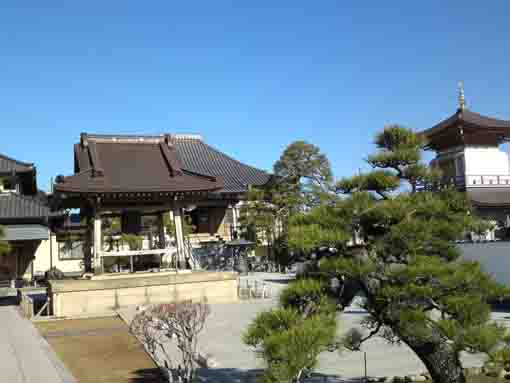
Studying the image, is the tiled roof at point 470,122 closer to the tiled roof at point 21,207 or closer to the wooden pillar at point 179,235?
the wooden pillar at point 179,235

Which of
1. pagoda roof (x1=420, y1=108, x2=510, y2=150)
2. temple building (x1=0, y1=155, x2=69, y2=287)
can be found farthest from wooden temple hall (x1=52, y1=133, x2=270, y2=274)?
pagoda roof (x1=420, y1=108, x2=510, y2=150)

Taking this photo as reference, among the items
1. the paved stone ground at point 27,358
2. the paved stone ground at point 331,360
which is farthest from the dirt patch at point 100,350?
the paved stone ground at point 331,360

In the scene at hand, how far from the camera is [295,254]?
5426mm

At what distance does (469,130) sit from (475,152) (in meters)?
1.19

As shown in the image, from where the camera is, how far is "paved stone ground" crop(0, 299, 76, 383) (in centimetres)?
940

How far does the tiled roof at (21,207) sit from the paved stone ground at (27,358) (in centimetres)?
1345

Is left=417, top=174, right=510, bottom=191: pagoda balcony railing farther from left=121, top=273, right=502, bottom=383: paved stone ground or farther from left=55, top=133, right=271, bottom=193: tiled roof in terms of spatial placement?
left=121, top=273, right=502, bottom=383: paved stone ground

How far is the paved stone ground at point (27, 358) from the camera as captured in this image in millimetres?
9403

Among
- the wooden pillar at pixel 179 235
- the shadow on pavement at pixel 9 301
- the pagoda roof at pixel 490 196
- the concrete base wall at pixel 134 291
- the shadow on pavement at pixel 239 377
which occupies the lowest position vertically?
the shadow on pavement at pixel 9 301

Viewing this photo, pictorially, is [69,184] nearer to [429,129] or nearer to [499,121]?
[429,129]

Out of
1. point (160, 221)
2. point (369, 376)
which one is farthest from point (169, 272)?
point (369, 376)

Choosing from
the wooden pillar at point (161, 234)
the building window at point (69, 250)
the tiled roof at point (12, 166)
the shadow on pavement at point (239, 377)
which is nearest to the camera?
the shadow on pavement at point (239, 377)

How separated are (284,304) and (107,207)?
15.0 metres

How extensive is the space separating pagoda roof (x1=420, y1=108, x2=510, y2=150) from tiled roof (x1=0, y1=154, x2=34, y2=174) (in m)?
22.1
